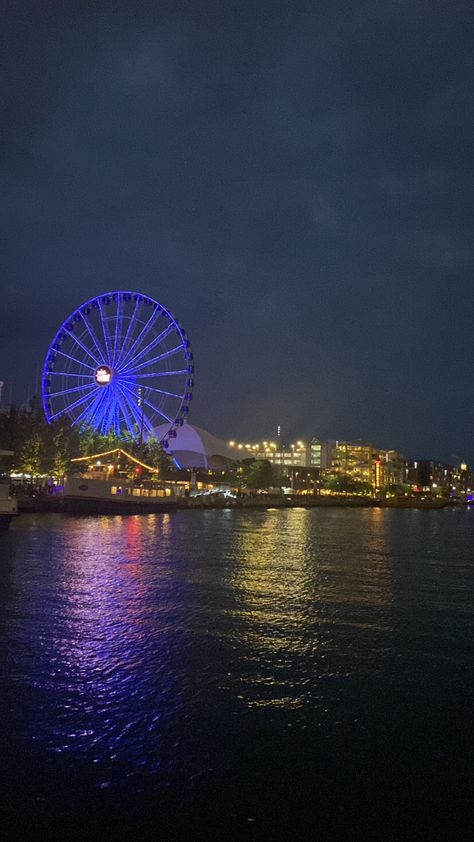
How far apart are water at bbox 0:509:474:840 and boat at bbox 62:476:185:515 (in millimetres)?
45081

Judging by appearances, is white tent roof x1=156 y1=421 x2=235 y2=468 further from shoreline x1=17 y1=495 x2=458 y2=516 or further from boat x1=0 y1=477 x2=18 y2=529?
boat x1=0 y1=477 x2=18 y2=529

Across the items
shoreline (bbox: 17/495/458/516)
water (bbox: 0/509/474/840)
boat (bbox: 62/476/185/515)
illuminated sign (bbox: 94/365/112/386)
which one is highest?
illuminated sign (bbox: 94/365/112/386)

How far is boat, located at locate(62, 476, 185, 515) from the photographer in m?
62.9

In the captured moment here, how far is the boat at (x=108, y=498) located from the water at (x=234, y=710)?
1775 inches

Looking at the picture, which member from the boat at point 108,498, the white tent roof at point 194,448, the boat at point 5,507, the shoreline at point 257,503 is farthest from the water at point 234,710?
the white tent roof at point 194,448

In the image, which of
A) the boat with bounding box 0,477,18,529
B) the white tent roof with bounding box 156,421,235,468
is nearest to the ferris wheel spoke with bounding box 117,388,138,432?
the boat with bounding box 0,477,18,529

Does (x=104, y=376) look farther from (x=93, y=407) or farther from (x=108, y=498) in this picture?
(x=108, y=498)

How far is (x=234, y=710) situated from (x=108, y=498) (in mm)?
58158

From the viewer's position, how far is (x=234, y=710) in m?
8.90

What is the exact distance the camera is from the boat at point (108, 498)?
62.9m

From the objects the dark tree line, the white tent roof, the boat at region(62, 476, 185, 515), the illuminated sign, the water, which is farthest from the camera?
the white tent roof

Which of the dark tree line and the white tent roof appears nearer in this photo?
the dark tree line

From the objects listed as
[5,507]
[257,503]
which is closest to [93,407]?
[5,507]

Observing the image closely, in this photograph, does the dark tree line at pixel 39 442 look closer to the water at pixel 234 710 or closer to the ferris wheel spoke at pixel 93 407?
the ferris wheel spoke at pixel 93 407
